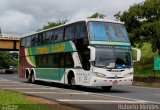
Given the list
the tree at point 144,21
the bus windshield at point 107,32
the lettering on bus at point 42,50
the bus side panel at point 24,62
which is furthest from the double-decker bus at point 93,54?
the tree at point 144,21

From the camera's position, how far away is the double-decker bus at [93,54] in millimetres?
23219

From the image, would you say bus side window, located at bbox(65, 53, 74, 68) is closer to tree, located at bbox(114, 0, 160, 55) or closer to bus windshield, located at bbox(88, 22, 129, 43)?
bus windshield, located at bbox(88, 22, 129, 43)

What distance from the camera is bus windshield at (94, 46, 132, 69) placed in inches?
913

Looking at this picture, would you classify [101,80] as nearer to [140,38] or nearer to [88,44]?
[88,44]

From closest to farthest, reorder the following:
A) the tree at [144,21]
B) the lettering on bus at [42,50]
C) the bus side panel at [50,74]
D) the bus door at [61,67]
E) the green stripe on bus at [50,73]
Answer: the bus door at [61,67] < the bus side panel at [50,74] < the green stripe on bus at [50,73] < the lettering on bus at [42,50] < the tree at [144,21]

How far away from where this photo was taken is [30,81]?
3422cm

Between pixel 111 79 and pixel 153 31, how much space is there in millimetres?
21580

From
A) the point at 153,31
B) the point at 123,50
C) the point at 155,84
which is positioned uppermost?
the point at 153,31

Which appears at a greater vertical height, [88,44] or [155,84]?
[88,44]

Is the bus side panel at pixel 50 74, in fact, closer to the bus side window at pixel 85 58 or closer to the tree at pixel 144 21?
the bus side window at pixel 85 58

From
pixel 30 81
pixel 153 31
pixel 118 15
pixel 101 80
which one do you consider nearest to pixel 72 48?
pixel 101 80

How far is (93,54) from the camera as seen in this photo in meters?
22.7

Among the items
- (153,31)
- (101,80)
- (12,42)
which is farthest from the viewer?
(12,42)

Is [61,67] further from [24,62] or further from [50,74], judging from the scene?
[24,62]
